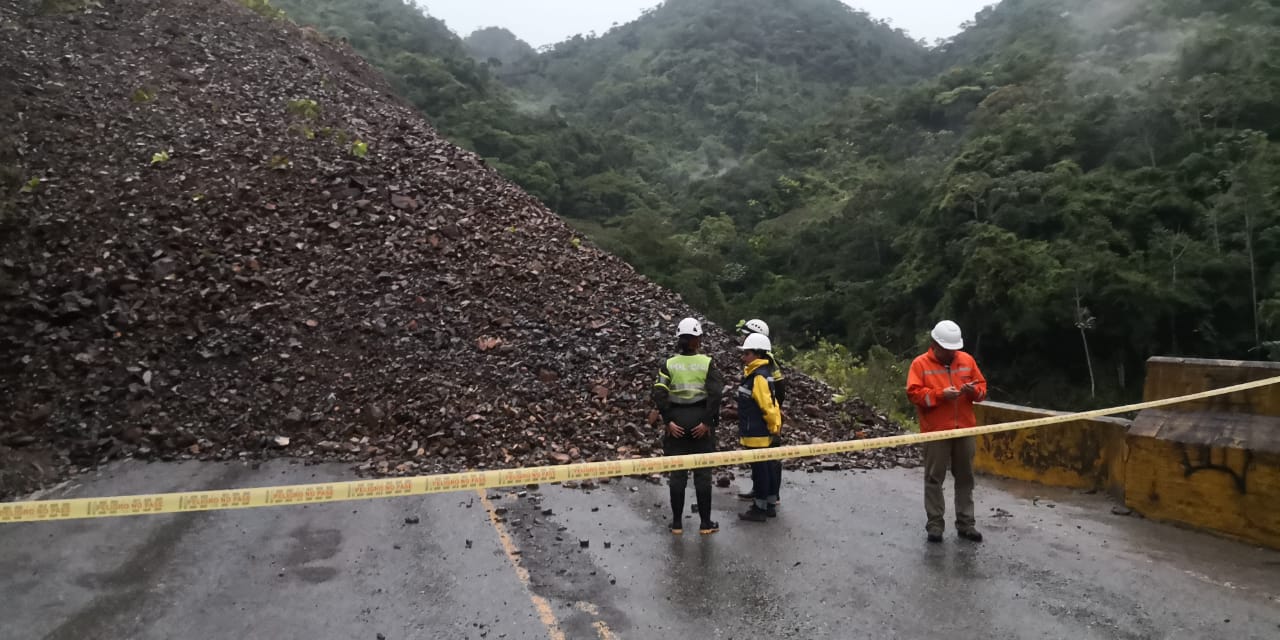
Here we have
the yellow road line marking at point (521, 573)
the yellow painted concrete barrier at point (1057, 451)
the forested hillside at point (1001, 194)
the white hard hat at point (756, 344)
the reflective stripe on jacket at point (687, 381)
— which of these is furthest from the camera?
the forested hillside at point (1001, 194)

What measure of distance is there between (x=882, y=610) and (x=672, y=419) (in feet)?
6.31

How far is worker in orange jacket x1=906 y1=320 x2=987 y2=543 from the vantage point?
17.9 feet

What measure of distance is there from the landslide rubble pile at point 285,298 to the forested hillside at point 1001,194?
14319 mm

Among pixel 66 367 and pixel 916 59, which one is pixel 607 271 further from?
pixel 916 59

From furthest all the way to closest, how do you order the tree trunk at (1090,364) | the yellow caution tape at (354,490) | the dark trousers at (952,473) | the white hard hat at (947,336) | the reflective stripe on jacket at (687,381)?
the tree trunk at (1090,364), the reflective stripe on jacket at (687,381), the dark trousers at (952,473), the white hard hat at (947,336), the yellow caution tape at (354,490)

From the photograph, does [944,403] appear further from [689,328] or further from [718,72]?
[718,72]

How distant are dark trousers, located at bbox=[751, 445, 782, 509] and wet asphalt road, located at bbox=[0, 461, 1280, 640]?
0.60 feet

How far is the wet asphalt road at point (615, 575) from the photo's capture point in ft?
14.3

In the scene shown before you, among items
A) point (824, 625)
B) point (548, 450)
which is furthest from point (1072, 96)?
point (824, 625)

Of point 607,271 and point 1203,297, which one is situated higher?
point 607,271

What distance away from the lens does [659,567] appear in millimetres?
5324

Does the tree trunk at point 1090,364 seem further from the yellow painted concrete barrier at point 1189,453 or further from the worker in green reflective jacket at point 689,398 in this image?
the worker in green reflective jacket at point 689,398

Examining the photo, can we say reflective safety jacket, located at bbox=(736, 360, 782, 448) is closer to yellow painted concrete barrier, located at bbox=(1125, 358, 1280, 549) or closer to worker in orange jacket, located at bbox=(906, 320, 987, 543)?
worker in orange jacket, located at bbox=(906, 320, 987, 543)

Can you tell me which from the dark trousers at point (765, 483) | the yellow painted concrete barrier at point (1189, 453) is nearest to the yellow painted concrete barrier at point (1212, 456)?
the yellow painted concrete barrier at point (1189, 453)
